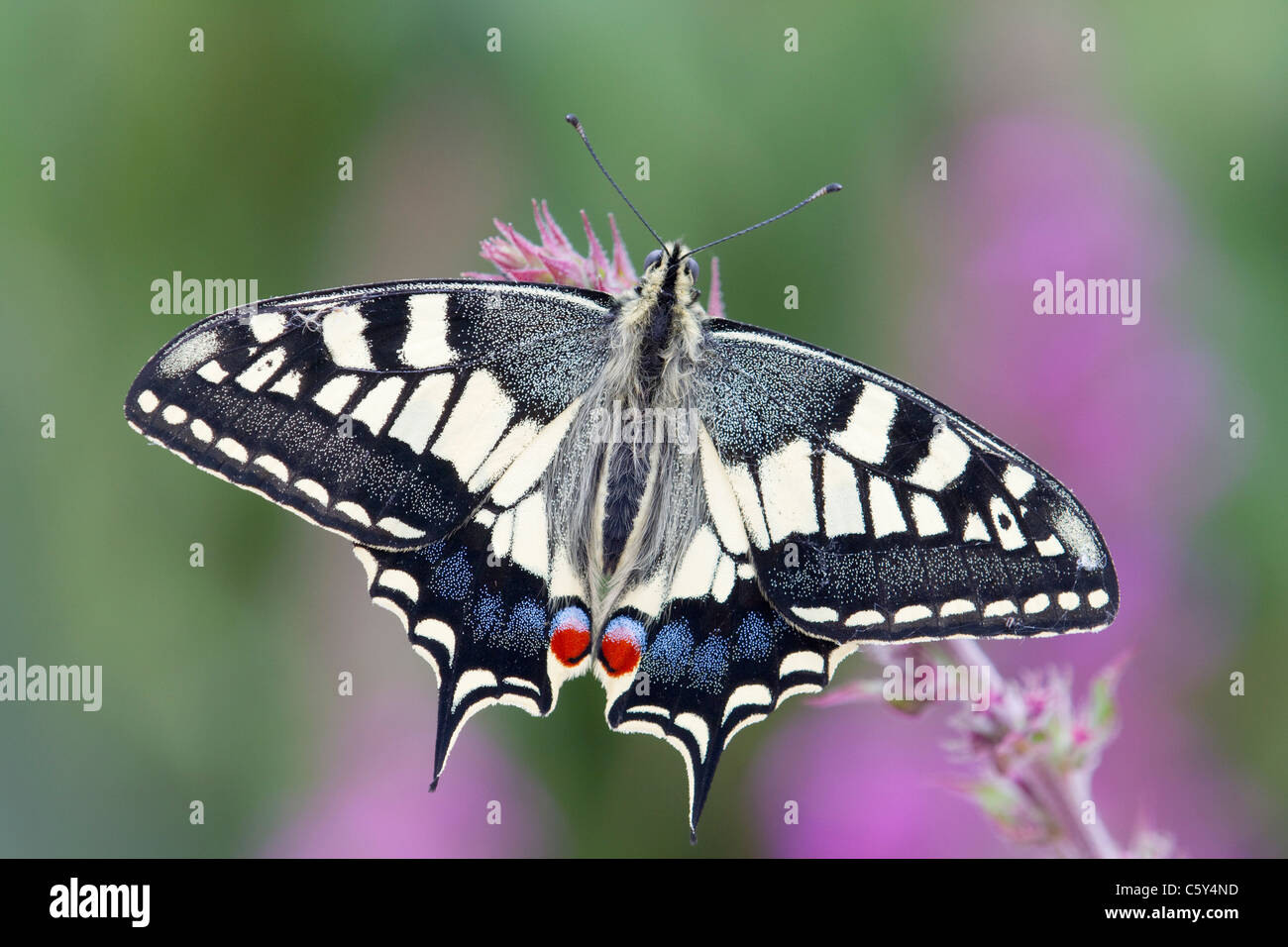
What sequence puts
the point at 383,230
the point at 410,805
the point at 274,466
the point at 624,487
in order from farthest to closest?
the point at 383,230 < the point at 410,805 < the point at 624,487 < the point at 274,466

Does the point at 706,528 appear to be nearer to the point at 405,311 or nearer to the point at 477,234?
the point at 405,311

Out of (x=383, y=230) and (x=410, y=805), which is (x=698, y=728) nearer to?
(x=410, y=805)

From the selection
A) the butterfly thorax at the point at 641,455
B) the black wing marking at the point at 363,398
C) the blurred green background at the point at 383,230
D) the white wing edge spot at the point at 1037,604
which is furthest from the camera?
the blurred green background at the point at 383,230

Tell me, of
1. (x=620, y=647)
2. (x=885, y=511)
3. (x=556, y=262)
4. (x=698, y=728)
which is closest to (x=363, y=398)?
(x=556, y=262)

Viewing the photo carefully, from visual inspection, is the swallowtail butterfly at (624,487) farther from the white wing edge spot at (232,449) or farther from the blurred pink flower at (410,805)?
the blurred pink flower at (410,805)

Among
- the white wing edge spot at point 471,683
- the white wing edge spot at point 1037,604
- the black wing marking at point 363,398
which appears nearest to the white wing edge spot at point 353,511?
the black wing marking at point 363,398

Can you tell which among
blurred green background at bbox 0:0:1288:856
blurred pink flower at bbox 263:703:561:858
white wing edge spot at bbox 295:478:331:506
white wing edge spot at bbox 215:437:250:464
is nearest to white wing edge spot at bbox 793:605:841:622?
white wing edge spot at bbox 295:478:331:506
